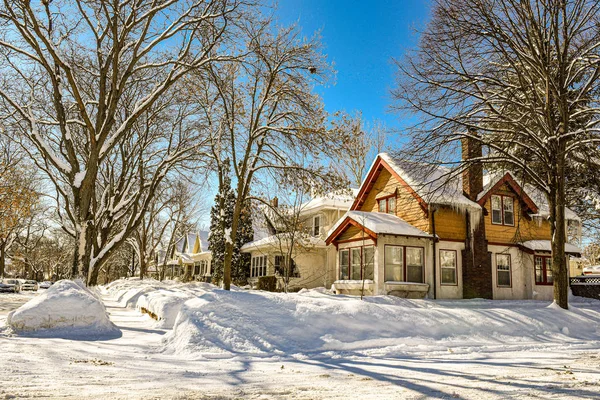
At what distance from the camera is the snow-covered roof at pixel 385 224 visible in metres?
20.5

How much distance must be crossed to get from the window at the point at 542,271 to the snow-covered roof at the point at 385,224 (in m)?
7.57

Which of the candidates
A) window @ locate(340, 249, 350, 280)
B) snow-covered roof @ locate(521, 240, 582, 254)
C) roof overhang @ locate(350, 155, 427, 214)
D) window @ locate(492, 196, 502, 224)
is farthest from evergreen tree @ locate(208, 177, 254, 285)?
snow-covered roof @ locate(521, 240, 582, 254)

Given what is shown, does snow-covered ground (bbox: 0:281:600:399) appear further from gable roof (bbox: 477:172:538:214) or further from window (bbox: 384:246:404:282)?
gable roof (bbox: 477:172:538:214)

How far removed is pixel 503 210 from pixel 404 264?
22.6 feet

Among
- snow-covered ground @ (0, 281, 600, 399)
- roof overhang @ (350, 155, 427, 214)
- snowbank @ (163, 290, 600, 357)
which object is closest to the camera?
snow-covered ground @ (0, 281, 600, 399)

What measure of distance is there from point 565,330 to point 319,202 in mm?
18148

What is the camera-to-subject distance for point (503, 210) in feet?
78.2

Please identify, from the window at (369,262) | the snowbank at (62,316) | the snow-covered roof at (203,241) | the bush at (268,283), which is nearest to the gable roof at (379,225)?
the window at (369,262)

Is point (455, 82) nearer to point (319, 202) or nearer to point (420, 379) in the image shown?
point (420, 379)

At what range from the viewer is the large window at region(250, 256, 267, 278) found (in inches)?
1225

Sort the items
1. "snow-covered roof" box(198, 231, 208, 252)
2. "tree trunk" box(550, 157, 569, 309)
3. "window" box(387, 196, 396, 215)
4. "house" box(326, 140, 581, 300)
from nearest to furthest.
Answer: "tree trunk" box(550, 157, 569, 309) < "house" box(326, 140, 581, 300) < "window" box(387, 196, 396, 215) < "snow-covered roof" box(198, 231, 208, 252)

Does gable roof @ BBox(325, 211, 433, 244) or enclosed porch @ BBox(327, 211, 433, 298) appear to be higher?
gable roof @ BBox(325, 211, 433, 244)

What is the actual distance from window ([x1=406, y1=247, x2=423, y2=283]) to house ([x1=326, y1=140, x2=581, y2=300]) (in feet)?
0.16

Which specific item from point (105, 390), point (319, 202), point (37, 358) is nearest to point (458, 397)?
point (105, 390)
